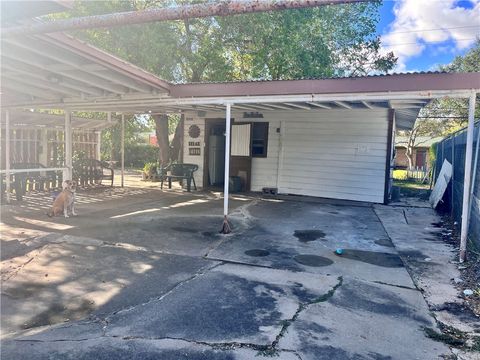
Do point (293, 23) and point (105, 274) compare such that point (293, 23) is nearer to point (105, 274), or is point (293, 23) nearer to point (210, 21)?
point (210, 21)

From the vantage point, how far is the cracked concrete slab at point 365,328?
8.98 feet

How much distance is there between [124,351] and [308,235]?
167 inches

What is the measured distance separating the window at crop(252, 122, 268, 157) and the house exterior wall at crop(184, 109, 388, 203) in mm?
123

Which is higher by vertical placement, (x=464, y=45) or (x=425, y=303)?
(x=464, y=45)

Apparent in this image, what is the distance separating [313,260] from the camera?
16.4 ft

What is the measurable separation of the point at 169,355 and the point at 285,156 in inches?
342

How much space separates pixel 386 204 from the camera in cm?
980

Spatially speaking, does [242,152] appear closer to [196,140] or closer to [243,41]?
[196,140]

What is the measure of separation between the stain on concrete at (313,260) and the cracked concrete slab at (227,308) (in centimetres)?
46

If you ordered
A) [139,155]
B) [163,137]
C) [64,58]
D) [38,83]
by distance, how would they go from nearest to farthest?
[64,58], [38,83], [163,137], [139,155]

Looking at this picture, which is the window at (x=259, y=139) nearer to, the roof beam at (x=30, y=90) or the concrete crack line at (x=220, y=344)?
the roof beam at (x=30, y=90)

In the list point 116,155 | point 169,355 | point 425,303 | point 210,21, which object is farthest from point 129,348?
point 116,155

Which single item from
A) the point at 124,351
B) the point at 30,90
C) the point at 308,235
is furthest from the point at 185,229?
the point at 30,90

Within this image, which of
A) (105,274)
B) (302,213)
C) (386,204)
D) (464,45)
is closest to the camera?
(105,274)
